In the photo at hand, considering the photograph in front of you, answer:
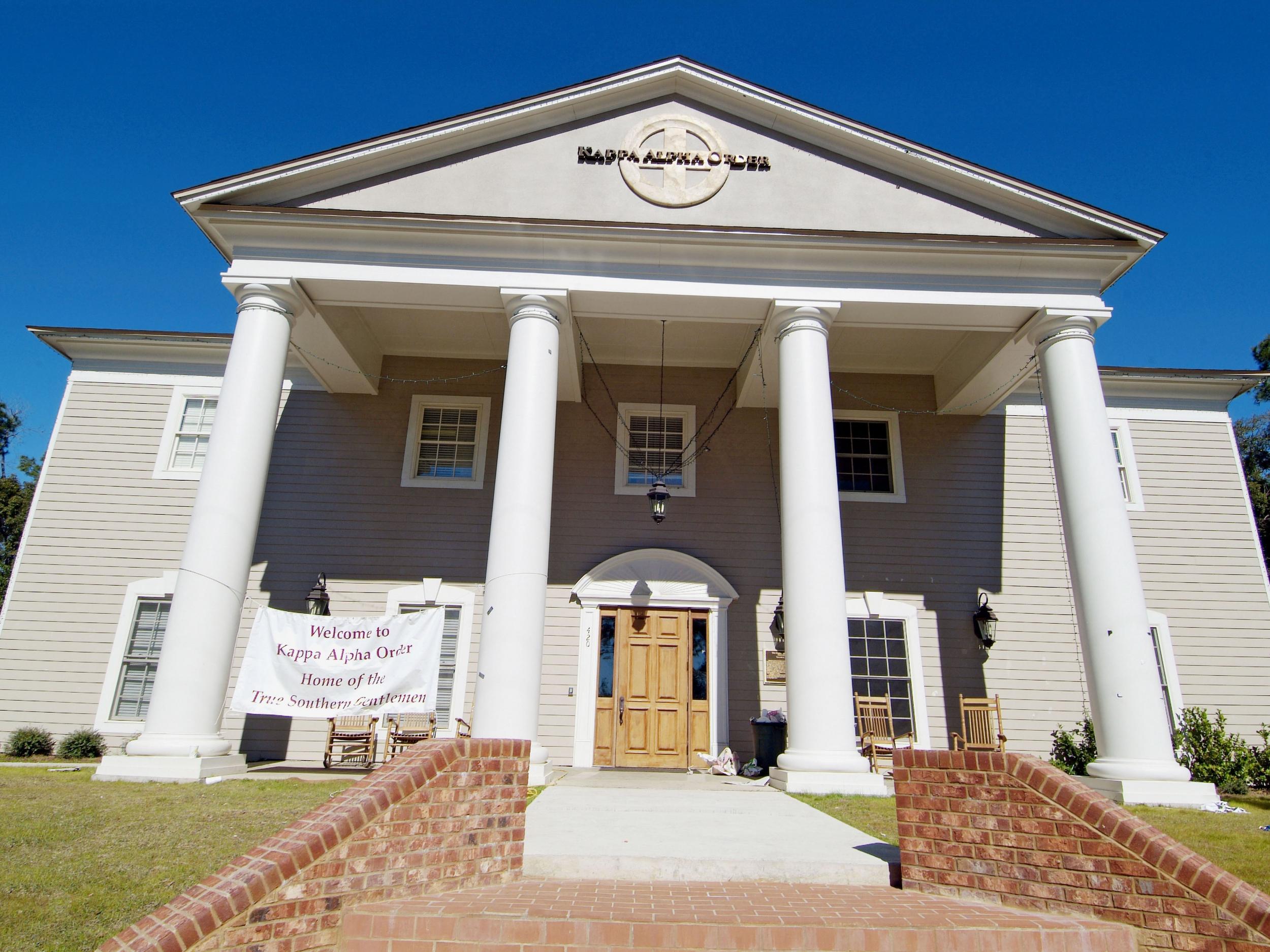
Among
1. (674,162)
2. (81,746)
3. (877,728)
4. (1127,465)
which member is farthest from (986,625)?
(81,746)

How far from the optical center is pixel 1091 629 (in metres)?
9.11

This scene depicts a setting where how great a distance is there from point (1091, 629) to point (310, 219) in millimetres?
10942

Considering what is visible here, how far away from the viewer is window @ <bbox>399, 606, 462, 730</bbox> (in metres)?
11.7

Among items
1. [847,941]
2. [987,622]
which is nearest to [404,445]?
[987,622]

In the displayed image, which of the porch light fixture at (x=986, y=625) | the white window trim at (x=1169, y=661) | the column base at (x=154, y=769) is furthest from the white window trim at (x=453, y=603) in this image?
the white window trim at (x=1169, y=661)

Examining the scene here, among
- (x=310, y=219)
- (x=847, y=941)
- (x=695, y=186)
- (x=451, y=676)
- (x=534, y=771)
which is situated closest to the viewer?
(x=847, y=941)

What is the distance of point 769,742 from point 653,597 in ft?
9.53

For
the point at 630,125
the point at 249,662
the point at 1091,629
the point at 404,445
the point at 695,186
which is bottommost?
the point at 249,662

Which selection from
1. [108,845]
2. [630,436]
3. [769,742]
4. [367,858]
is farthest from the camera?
[630,436]

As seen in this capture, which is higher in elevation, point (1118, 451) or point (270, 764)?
point (1118, 451)

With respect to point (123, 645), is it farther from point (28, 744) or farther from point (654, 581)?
point (654, 581)

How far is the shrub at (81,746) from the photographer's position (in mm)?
11164

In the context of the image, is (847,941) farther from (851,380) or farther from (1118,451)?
(1118,451)

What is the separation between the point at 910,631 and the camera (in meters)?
12.3
